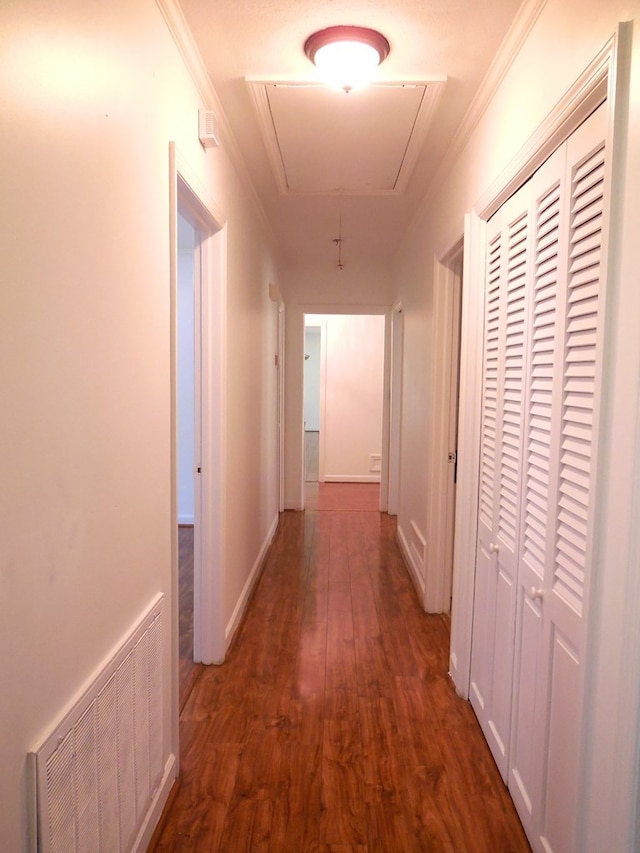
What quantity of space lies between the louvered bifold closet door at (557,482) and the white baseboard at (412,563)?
164 centimetres

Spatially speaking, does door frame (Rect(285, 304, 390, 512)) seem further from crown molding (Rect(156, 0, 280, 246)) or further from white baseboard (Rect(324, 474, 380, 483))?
crown molding (Rect(156, 0, 280, 246))

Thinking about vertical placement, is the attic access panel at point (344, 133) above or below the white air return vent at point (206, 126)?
above

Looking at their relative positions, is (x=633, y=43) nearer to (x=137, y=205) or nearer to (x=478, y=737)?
(x=137, y=205)

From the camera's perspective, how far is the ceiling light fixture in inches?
66.4

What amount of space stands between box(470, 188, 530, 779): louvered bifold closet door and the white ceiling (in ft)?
1.74

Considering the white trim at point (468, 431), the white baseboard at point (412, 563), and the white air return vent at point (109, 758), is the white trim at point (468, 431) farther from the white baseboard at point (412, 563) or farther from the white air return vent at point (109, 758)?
the white air return vent at point (109, 758)

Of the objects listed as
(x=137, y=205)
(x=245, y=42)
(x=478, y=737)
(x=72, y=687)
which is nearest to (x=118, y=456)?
(x=72, y=687)

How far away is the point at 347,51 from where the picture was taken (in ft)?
5.68

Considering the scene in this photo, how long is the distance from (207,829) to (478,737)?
1.05m

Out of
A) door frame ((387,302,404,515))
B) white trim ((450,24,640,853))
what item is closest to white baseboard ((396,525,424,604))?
door frame ((387,302,404,515))

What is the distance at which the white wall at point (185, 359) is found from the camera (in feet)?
15.2

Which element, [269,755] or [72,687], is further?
[269,755]

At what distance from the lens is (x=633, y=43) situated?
3.35 feet

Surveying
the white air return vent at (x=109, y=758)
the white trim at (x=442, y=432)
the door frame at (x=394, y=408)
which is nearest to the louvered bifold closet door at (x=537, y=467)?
the white air return vent at (x=109, y=758)
